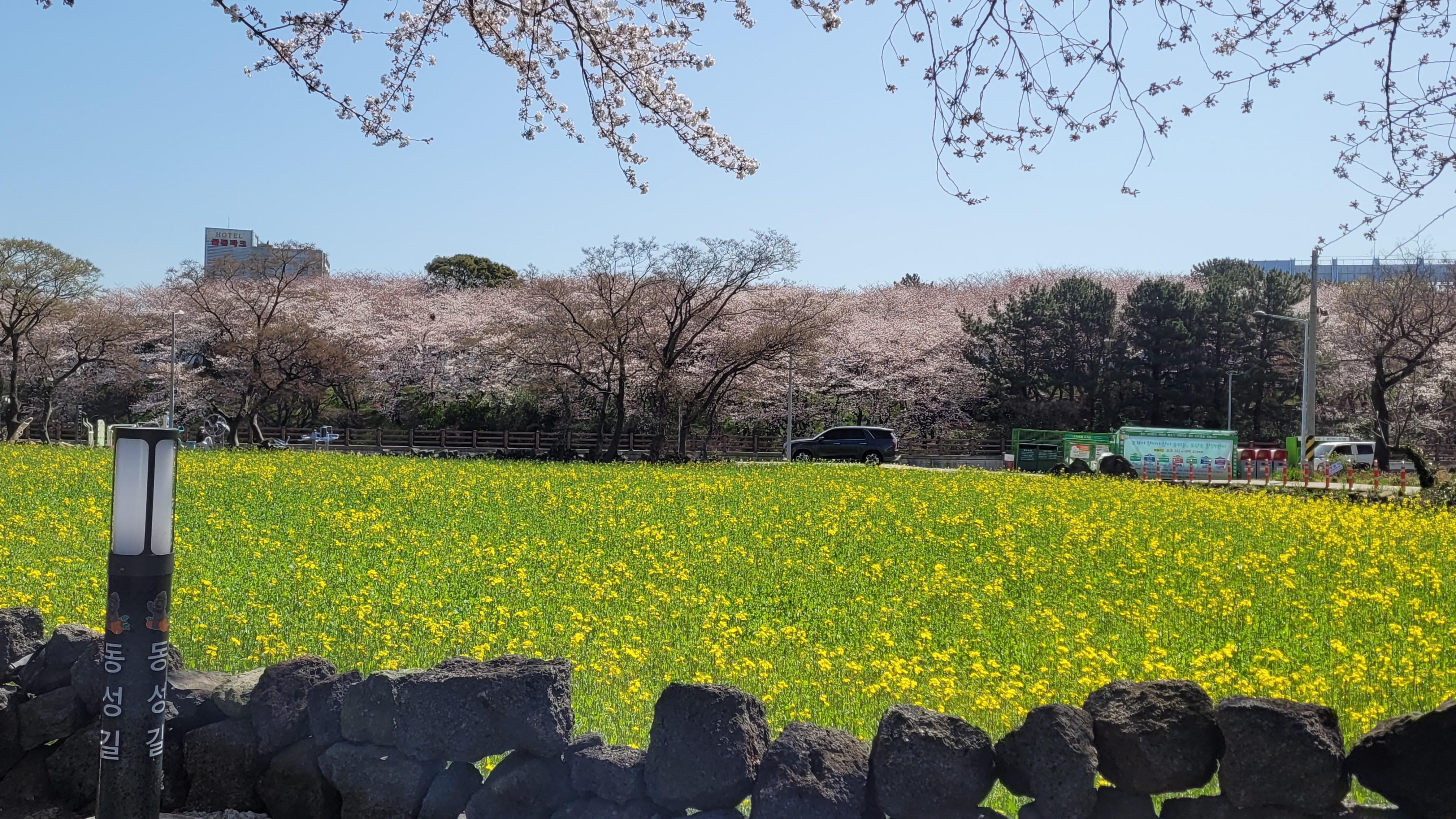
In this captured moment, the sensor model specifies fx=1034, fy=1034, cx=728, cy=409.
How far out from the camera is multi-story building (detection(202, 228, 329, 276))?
1547 inches

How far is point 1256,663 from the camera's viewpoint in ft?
22.2

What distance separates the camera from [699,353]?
41156 millimetres

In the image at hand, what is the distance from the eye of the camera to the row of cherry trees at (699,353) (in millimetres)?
33344

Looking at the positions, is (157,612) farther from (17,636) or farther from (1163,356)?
(1163,356)

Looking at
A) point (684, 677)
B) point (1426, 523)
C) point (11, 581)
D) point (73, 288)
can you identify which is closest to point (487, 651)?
point (684, 677)

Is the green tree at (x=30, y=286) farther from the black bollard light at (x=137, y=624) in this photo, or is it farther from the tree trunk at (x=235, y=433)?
the black bollard light at (x=137, y=624)

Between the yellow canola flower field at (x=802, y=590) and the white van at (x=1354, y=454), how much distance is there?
20.0m

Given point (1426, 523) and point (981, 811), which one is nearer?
point (981, 811)

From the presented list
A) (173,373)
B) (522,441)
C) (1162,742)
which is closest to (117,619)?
(1162,742)

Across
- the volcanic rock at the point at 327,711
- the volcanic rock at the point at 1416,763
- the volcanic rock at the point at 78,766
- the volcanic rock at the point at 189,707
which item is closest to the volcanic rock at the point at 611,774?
the volcanic rock at the point at 327,711

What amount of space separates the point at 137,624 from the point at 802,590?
253 inches

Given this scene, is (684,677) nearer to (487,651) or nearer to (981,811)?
(487,651)

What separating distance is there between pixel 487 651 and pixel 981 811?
3.72 m

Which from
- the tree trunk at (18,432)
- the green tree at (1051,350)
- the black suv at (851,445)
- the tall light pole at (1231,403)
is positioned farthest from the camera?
the green tree at (1051,350)
